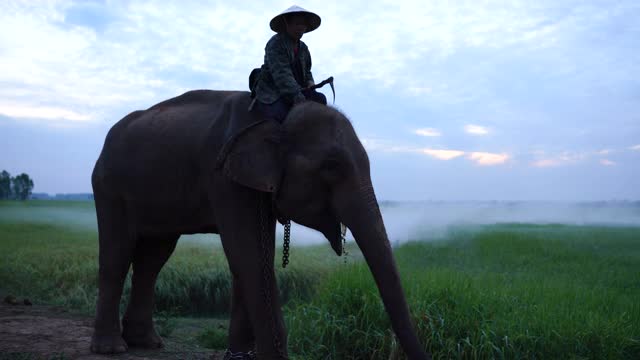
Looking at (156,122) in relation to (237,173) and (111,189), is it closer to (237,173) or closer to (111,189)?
(111,189)

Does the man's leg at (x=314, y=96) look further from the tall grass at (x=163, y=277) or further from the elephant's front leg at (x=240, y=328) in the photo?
the tall grass at (x=163, y=277)

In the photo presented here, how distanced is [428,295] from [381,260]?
2.67m

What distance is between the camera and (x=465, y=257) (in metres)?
13.3

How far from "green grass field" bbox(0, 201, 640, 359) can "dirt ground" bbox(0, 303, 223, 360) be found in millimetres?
578

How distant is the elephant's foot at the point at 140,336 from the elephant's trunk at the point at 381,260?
3.00 m

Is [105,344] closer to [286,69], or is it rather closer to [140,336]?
[140,336]

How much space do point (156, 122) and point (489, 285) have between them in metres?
4.91

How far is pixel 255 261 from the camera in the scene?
448 cm

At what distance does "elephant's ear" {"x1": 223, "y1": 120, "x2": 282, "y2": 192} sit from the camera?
168 inches

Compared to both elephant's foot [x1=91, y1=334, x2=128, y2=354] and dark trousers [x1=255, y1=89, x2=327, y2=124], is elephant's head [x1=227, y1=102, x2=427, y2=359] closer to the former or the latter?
dark trousers [x1=255, y1=89, x2=327, y2=124]

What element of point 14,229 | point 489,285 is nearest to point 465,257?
point 489,285

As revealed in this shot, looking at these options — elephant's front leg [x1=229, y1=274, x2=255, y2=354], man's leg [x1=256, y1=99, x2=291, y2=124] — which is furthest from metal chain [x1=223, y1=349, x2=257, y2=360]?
man's leg [x1=256, y1=99, x2=291, y2=124]

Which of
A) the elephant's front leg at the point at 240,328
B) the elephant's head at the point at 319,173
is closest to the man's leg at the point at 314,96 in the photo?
the elephant's head at the point at 319,173

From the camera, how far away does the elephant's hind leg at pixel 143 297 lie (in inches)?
236
